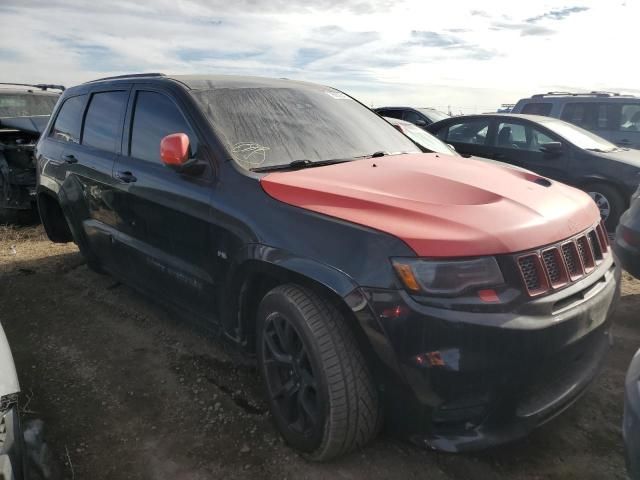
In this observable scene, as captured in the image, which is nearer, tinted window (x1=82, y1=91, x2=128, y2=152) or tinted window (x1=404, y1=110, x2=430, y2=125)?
tinted window (x1=82, y1=91, x2=128, y2=152)

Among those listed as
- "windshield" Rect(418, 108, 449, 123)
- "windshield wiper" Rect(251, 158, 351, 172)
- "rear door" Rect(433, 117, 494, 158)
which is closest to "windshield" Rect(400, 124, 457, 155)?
"rear door" Rect(433, 117, 494, 158)

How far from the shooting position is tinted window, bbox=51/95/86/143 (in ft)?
14.0

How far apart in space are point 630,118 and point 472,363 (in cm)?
813

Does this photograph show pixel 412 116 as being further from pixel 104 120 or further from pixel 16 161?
pixel 104 120

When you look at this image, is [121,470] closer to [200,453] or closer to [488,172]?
[200,453]

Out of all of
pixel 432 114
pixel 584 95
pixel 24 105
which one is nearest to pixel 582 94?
pixel 584 95

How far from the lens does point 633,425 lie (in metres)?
1.74

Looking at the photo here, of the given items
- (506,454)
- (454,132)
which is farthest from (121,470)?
(454,132)

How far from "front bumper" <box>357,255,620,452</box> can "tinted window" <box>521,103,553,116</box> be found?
7913 mm

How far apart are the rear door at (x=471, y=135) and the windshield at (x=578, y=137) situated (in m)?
0.77

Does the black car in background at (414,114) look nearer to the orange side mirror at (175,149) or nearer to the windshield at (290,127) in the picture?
the windshield at (290,127)

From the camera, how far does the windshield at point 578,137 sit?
267 inches

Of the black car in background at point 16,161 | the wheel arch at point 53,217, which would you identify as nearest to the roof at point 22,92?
the black car in background at point 16,161

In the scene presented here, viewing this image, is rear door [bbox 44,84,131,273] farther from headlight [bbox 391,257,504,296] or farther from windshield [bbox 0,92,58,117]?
windshield [bbox 0,92,58,117]
